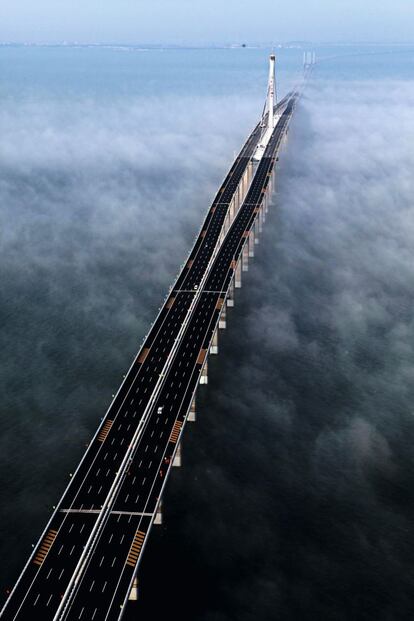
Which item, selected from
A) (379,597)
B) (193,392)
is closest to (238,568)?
(379,597)

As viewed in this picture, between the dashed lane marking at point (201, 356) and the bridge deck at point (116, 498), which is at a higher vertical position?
the dashed lane marking at point (201, 356)

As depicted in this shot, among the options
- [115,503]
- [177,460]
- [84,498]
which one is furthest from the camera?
[177,460]

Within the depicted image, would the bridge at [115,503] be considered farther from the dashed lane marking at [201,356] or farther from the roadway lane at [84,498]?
the roadway lane at [84,498]

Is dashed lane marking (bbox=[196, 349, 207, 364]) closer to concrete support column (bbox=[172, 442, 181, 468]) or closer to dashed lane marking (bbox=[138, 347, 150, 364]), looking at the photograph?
dashed lane marking (bbox=[138, 347, 150, 364])

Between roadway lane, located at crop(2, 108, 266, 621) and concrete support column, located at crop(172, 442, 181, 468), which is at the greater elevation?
roadway lane, located at crop(2, 108, 266, 621)

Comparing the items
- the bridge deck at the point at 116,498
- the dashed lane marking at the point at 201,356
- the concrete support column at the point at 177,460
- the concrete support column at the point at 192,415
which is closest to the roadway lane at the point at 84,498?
the bridge deck at the point at 116,498

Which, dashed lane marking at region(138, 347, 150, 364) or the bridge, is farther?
dashed lane marking at region(138, 347, 150, 364)

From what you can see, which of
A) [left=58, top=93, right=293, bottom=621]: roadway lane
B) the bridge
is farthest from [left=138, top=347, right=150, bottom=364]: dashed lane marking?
[left=58, top=93, right=293, bottom=621]: roadway lane

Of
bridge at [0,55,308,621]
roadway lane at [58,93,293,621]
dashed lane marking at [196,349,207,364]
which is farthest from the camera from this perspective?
dashed lane marking at [196,349,207,364]

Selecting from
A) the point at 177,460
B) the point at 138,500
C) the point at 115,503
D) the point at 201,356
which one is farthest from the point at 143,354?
the point at 115,503

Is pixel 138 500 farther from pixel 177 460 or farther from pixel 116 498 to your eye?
pixel 177 460

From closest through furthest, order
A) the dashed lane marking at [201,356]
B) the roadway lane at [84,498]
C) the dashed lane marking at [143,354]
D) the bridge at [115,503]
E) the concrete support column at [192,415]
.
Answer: the bridge at [115,503]
the roadway lane at [84,498]
the concrete support column at [192,415]
the dashed lane marking at [201,356]
the dashed lane marking at [143,354]

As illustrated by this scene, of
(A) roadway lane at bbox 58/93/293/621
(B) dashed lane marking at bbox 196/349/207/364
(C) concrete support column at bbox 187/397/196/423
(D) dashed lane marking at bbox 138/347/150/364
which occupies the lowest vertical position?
(C) concrete support column at bbox 187/397/196/423

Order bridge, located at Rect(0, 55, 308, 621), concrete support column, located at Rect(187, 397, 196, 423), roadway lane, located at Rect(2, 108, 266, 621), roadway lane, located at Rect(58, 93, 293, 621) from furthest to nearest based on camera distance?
concrete support column, located at Rect(187, 397, 196, 423) → roadway lane, located at Rect(2, 108, 266, 621) → roadway lane, located at Rect(58, 93, 293, 621) → bridge, located at Rect(0, 55, 308, 621)
